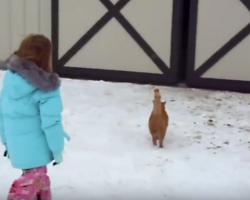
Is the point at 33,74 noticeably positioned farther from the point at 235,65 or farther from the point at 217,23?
the point at 235,65

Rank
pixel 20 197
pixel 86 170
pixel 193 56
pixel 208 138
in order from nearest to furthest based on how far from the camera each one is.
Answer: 1. pixel 20 197
2. pixel 86 170
3. pixel 208 138
4. pixel 193 56

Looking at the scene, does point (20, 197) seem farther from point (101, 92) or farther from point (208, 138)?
point (101, 92)

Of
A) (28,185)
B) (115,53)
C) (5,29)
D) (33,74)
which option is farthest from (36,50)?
(5,29)

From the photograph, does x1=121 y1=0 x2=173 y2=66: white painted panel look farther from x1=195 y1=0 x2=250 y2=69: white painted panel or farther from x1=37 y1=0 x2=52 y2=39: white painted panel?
x1=37 y1=0 x2=52 y2=39: white painted panel

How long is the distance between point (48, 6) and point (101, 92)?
1.60 meters

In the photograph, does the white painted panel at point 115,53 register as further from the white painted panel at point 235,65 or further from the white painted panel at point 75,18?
the white painted panel at point 235,65

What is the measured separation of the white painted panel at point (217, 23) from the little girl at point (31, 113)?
4377mm

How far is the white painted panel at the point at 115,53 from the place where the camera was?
25.9ft

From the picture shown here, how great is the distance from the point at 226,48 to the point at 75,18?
205 centimetres

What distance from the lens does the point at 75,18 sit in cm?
803

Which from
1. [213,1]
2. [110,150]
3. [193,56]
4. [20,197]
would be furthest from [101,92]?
[20,197]

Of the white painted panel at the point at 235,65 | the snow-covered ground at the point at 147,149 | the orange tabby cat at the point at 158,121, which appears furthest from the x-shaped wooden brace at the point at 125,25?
the orange tabby cat at the point at 158,121

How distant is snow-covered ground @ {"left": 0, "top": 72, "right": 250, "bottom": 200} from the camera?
4.38 m

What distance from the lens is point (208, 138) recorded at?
5703 millimetres
